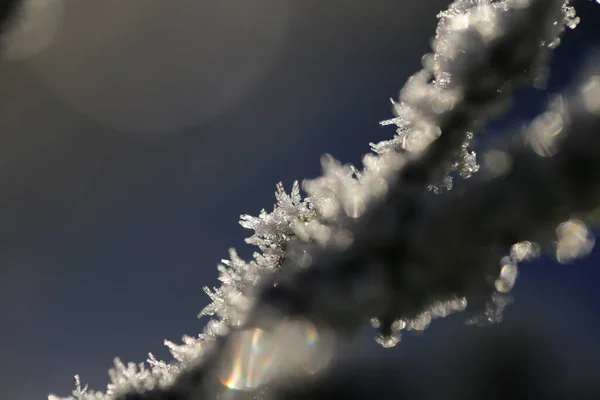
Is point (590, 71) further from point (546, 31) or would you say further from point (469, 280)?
point (469, 280)

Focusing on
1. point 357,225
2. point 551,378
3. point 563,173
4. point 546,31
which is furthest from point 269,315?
point 546,31

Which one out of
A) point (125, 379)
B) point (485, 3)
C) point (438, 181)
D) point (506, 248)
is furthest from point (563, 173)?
point (125, 379)

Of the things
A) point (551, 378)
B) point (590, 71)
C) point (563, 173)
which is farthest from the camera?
point (590, 71)

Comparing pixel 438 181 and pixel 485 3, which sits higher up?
pixel 485 3

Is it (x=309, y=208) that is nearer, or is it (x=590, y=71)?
(x=590, y=71)

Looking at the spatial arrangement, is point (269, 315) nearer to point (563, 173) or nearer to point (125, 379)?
point (125, 379)

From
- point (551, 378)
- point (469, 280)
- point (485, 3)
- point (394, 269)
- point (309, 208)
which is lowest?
point (551, 378)

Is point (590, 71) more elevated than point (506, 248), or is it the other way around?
point (590, 71)

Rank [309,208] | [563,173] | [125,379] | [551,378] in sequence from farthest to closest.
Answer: [309,208] < [125,379] < [563,173] < [551,378]

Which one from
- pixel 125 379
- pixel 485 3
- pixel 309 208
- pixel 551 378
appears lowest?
pixel 551 378

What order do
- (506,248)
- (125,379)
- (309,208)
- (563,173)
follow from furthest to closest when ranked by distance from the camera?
(309,208)
(125,379)
(506,248)
(563,173)
